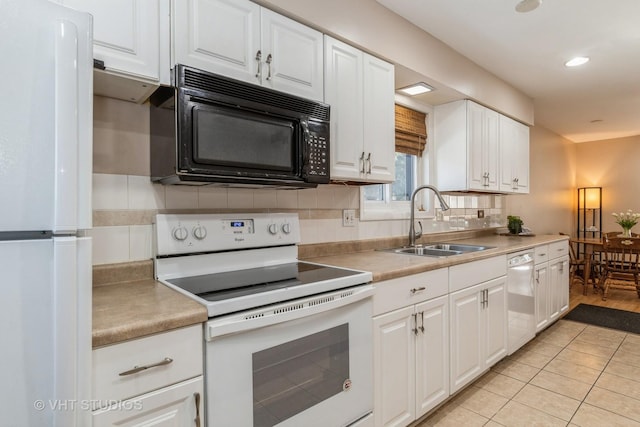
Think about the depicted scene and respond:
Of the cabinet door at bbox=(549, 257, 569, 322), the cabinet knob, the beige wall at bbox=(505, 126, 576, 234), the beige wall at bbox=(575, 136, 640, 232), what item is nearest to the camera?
the cabinet knob

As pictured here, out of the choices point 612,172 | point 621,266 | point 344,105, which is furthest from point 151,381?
point 612,172

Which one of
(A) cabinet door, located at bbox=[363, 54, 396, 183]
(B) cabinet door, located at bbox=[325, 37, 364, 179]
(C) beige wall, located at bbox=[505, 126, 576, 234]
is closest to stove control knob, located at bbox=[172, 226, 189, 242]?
(B) cabinet door, located at bbox=[325, 37, 364, 179]

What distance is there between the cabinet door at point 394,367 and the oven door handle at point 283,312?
0.24 meters

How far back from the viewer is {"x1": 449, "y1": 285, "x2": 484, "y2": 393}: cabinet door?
2.03 meters

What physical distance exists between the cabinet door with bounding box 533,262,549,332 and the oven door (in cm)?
221

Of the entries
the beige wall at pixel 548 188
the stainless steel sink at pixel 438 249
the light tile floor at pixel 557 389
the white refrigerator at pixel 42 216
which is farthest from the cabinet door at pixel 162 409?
the beige wall at pixel 548 188

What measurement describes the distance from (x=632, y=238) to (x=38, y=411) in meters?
5.88

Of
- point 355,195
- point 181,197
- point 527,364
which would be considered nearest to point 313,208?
point 355,195

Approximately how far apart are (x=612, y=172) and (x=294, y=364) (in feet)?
23.5

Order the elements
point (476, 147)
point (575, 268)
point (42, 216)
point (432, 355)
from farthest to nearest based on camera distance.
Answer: point (575, 268) < point (476, 147) < point (432, 355) < point (42, 216)

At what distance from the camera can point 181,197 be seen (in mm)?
1601

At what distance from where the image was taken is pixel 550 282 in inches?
129

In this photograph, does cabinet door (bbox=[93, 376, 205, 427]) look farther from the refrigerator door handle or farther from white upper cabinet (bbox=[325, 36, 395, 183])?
white upper cabinet (bbox=[325, 36, 395, 183])

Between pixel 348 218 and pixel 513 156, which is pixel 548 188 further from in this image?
pixel 348 218
